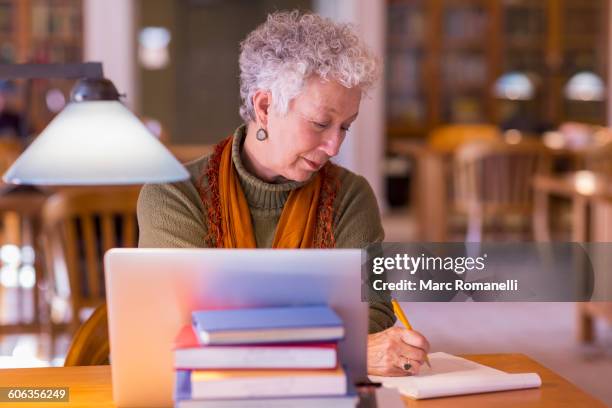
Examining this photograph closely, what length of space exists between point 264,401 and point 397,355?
40 centimetres

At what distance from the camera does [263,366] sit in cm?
109

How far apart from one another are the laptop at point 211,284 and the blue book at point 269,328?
0.04m

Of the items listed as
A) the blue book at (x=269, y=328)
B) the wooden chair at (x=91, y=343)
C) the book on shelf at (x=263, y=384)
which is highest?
the blue book at (x=269, y=328)

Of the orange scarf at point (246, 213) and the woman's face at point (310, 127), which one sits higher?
the woman's face at point (310, 127)

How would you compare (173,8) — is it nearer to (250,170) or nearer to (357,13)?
(357,13)


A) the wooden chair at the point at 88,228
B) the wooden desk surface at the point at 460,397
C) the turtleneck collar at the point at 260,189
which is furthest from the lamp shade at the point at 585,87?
the wooden desk surface at the point at 460,397

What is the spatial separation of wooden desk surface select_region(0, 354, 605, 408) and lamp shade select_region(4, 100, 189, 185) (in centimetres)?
35

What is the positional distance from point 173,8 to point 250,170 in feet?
27.5

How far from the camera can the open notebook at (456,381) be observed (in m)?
1.38

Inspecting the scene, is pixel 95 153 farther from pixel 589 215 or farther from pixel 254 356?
pixel 589 215

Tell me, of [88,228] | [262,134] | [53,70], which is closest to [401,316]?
[262,134]

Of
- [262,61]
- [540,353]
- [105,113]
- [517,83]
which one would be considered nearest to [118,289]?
[105,113]

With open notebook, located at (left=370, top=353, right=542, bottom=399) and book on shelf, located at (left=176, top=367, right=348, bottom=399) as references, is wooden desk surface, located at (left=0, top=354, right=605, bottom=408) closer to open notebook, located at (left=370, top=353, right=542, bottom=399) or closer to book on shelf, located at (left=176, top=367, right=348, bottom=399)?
open notebook, located at (left=370, top=353, right=542, bottom=399)

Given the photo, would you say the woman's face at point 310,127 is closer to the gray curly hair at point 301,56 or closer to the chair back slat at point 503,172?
the gray curly hair at point 301,56
